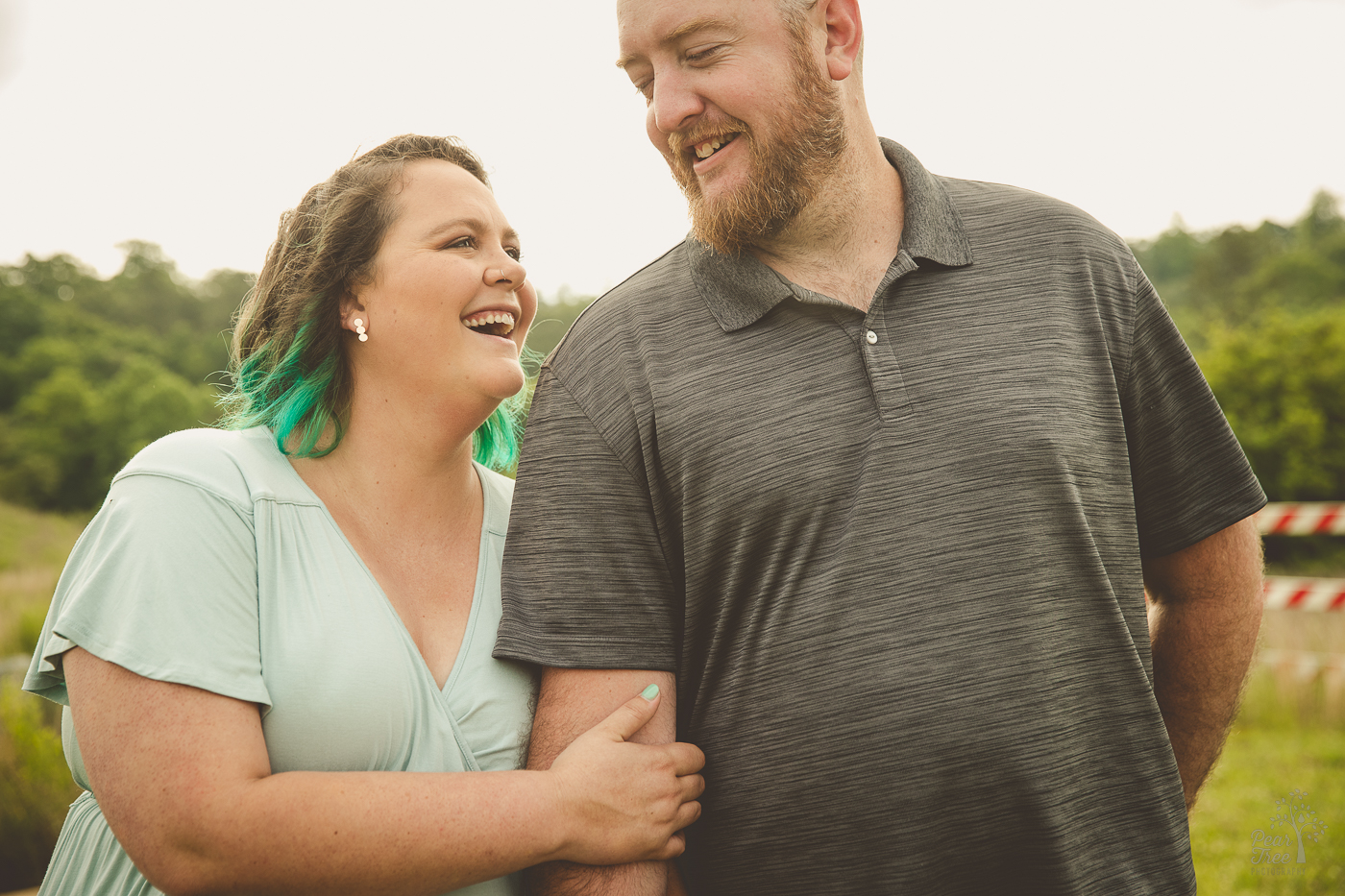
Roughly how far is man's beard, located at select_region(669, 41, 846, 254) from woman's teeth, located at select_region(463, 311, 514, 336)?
56 cm

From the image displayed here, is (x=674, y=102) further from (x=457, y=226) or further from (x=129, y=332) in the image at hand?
(x=129, y=332)

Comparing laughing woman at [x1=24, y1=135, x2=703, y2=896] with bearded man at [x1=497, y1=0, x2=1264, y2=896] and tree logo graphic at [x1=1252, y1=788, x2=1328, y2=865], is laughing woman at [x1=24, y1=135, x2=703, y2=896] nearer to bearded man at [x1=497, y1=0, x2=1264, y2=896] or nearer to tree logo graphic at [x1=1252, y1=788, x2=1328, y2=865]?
bearded man at [x1=497, y1=0, x2=1264, y2=896]

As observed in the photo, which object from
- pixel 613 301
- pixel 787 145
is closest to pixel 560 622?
pixel 613 301

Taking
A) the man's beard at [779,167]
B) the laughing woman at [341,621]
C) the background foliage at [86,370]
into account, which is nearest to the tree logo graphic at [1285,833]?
the laughing woman at [341,621]

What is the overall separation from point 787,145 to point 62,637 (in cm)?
175

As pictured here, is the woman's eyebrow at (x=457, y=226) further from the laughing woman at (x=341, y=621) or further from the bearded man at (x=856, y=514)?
the bearded man at (x=856, y=514)

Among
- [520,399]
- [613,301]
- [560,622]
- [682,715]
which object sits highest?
[613,301]

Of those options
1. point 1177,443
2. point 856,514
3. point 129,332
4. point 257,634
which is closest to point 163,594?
point 257,634

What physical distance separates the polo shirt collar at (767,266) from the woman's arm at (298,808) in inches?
36.5

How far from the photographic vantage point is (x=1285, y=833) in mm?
4211

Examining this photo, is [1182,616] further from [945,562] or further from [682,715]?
[682,715]

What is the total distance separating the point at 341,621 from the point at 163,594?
0.33 m

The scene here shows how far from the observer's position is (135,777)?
1.55 metres

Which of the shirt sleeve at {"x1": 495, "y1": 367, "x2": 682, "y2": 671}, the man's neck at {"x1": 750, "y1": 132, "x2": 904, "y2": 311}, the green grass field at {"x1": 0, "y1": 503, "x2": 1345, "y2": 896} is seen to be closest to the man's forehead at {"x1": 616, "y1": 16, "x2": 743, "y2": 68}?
the man's neck at {"x1": 750, "y1": 132, "x2": 904, "y2": 311}
